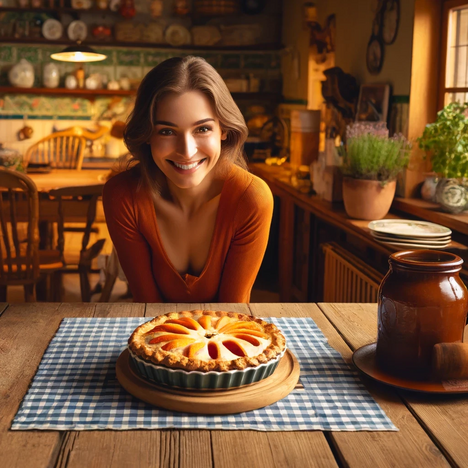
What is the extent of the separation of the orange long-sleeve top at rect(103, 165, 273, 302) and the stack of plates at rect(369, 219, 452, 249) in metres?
0.80

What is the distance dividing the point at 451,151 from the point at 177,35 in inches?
173

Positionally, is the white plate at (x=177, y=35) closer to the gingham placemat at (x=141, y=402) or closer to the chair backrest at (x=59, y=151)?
the chair backrest at (x=59, y=151)

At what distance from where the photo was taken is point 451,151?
106 inches

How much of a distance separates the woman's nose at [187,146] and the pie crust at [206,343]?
0.51 m

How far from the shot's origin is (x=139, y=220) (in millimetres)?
1853

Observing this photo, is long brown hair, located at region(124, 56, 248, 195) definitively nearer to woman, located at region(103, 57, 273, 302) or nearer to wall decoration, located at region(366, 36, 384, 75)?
woman, located at region(103, 57, 273, 302)

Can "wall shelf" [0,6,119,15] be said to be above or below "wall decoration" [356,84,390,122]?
above

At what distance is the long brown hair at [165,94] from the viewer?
170cm

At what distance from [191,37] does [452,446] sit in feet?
Answer: 19.9

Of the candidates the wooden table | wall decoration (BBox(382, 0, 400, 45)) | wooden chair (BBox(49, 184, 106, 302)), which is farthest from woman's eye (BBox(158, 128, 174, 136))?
the wooden table

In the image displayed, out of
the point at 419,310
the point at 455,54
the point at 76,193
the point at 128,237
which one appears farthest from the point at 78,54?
the point at 419,310

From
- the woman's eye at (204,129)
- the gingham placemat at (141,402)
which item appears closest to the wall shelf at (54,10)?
the woman's eye at (204,129)

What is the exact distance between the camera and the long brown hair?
1702mm

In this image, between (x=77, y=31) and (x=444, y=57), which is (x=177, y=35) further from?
(x=444, y=57)
